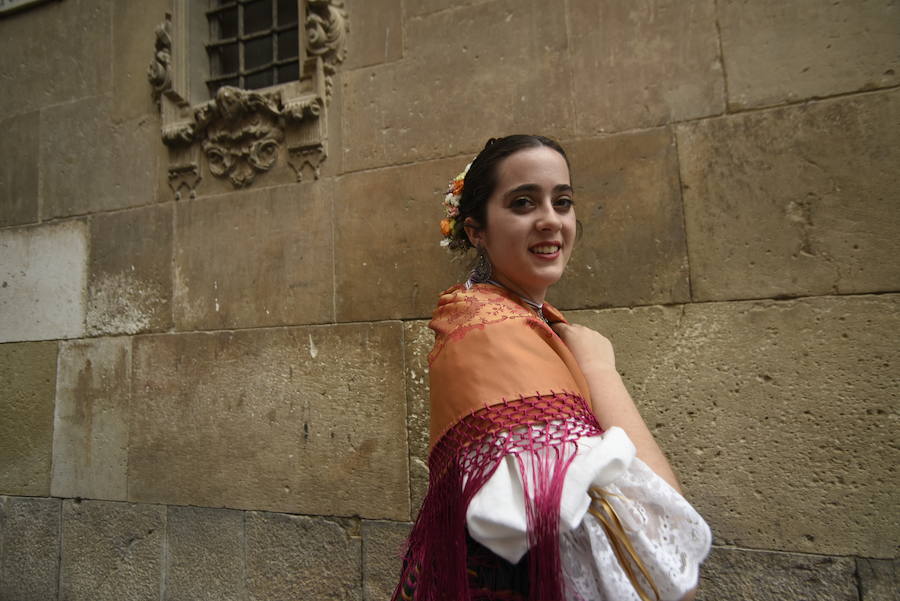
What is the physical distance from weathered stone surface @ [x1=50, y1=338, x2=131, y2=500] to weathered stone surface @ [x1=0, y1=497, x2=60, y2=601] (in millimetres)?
212

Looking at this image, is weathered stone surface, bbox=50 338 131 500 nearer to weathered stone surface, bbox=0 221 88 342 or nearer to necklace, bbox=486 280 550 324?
weathered stone surface, bbox=0 221 88 342

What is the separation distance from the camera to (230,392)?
2.95 meters

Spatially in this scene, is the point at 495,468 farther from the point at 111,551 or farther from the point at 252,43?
the point at 252,43

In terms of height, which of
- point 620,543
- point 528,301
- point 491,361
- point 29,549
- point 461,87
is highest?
point 461,87

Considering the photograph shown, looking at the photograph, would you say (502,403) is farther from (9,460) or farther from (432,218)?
(9,460)

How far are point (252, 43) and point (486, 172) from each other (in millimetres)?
2745

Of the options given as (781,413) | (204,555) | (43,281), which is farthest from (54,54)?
(781,413)

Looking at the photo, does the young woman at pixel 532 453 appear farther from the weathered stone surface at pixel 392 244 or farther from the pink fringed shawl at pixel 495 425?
the weathered stone surface at pixel 392 244

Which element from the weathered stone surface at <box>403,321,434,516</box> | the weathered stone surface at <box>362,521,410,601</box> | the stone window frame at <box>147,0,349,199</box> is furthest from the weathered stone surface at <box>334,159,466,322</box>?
the weathered stone surface at <box>362,521,410,601</box>

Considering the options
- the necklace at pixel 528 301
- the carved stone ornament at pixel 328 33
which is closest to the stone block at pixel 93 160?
the carved stone ornament at pixel 328 33

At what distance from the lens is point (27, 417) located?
3.35m

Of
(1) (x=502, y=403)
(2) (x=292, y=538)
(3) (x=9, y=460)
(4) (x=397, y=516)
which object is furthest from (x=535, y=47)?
(3) (x=9, y=460)

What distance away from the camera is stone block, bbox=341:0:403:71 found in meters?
2.85

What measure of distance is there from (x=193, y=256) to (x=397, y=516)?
6.48ft
